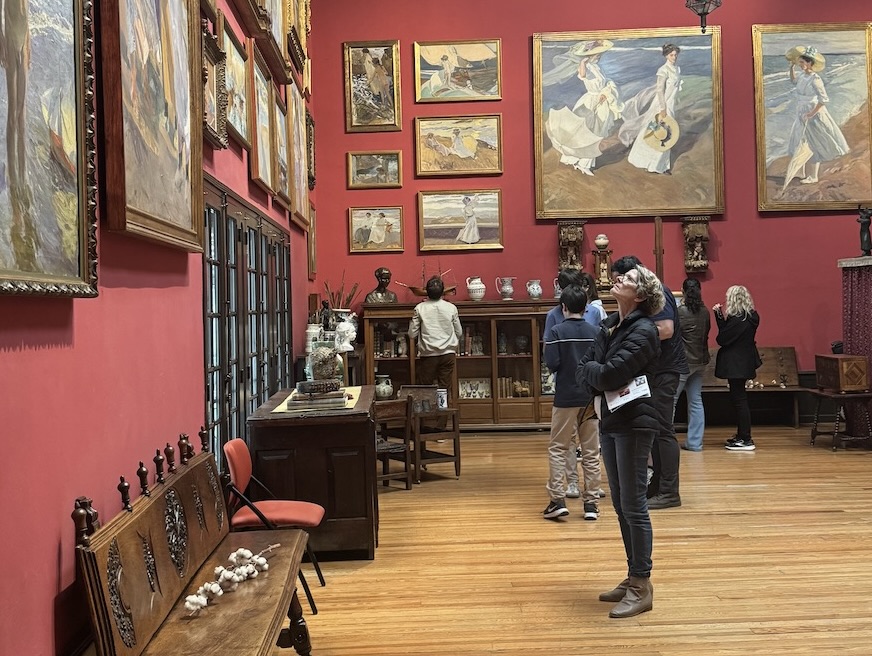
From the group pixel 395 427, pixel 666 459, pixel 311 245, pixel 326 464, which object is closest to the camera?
pixel 326 464

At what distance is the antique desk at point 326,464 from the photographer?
17.4 ft

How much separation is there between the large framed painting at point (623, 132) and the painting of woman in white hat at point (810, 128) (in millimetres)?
1143

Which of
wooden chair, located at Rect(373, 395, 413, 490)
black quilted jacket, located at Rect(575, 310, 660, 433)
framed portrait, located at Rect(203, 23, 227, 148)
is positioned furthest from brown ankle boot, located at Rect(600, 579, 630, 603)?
framed portrait, located at Rect(203, 23, 227, 148)

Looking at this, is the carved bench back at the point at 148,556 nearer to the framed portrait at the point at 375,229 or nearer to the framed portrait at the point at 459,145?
the framed portrait at the point at 375,229

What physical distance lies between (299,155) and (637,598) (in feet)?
21.1

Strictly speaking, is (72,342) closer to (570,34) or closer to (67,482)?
(67,482)

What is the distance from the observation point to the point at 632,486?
14.4ft

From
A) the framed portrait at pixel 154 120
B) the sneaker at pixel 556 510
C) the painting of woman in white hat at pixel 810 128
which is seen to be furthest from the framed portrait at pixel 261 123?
the painting of woman in white hat at pixel 810 128

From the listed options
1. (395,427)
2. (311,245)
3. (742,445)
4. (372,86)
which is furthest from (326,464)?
(372,86)

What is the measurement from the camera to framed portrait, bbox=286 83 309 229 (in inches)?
338

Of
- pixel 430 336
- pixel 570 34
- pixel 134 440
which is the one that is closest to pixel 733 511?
pixel 430 336

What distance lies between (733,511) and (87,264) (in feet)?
18.6

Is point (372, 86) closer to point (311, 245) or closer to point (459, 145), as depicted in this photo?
point (459, 145)

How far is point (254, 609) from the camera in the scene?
2889 mm
